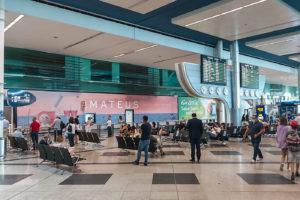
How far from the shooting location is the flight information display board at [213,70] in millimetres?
16516

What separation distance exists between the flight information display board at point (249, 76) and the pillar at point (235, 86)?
→ 64cm

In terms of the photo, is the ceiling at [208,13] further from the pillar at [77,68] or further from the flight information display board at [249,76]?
the pillar at [77,68]

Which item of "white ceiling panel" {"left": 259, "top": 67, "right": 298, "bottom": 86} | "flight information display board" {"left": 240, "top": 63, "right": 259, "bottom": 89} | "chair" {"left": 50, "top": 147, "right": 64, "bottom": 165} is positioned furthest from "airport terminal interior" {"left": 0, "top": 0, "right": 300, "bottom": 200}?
"white ceiling panel" {"left": 259, "top": 67, "right": 298, "bottom": 86}

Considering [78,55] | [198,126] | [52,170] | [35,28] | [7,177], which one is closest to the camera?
[7,177]

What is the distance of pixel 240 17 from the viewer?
13156mm

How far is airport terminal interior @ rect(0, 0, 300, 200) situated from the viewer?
6473mm

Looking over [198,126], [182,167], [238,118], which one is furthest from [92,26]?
[238,118]

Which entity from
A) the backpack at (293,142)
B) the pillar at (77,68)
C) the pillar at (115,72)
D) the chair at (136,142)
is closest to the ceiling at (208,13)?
the chair at (136,142)

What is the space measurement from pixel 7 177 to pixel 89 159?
303cm

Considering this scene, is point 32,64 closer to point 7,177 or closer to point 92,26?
point 92,26

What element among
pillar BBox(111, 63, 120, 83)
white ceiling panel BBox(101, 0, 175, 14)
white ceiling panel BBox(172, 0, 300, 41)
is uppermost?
white ceiling panel BBox(172, 0, 300, 41)

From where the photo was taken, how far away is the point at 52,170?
7859 millimetres

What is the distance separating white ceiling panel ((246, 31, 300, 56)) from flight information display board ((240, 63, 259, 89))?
1.77 m

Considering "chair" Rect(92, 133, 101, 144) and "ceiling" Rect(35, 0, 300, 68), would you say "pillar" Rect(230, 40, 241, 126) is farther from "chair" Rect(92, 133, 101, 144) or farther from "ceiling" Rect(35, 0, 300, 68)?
"chair" Rect(92, 133, 101, 144)
